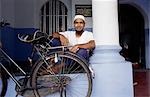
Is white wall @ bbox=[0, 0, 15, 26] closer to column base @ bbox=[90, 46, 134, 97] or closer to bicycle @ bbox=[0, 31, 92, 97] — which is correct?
bicycle @ bbox=[0, 31, 92, 97]

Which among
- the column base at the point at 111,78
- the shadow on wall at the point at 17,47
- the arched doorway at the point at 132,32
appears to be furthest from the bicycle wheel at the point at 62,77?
the arched doorway at the point at 132,32

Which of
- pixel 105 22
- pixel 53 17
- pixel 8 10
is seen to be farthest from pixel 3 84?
pixel 53 17

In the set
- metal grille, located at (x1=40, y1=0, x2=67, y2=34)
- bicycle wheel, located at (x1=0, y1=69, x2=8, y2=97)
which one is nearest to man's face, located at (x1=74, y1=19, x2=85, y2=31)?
bicycle wheel, located at (x1=0, y1=69, x2=8, y2=97)

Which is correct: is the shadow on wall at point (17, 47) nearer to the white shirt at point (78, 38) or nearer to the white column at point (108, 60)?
the white shirt at point (78, 38)

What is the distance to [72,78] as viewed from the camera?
3.92m

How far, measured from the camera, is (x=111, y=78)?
3992 mm

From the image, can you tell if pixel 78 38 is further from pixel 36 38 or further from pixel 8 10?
pixel 8 10

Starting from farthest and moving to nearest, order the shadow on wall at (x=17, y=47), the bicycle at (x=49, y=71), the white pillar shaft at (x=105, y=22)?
the shadow on wall at (x=17, y=47) < the white pillar shaft at (x=105, y=22) < the bicycle at (x=49, y=71)

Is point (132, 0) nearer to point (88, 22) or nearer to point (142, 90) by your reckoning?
point (88, 22)

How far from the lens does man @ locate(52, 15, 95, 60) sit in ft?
13.0

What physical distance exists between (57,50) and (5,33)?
5073 millimetres

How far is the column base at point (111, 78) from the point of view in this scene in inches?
157

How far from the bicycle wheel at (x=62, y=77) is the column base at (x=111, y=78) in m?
0.18

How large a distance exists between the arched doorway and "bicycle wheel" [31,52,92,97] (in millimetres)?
6877
